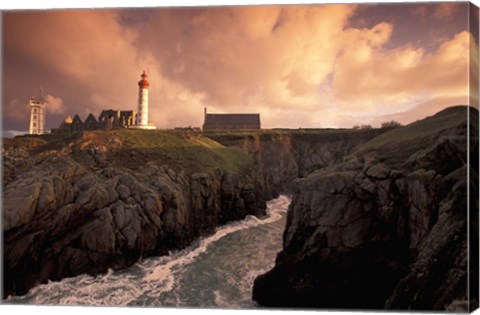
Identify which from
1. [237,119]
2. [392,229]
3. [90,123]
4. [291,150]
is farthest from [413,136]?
[90,123]

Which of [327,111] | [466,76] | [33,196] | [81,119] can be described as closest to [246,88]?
[327,111]

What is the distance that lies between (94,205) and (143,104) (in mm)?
5242

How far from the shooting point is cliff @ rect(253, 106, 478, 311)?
22.8ft

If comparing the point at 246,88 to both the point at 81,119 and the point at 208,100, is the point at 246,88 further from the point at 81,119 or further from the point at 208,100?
the point at 81,119

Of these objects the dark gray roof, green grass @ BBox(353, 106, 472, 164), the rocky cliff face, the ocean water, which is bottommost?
the ocean water

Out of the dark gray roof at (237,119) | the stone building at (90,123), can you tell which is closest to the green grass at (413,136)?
the dark gray roof at (237,119)

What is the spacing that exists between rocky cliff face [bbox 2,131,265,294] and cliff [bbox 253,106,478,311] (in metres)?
6.57

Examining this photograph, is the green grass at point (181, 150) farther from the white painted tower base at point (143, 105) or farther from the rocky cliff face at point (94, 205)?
the white painted tower base at point (143, 105)

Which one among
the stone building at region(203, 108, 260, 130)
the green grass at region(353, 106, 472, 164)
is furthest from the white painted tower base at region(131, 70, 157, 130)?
the green grass at region(353, 106, 472, 164)

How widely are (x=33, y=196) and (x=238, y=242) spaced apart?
32.5ft

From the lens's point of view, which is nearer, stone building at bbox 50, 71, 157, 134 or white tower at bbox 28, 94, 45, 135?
white tower at bbox 28, 94, 45, 135

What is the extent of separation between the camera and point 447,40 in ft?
26.2

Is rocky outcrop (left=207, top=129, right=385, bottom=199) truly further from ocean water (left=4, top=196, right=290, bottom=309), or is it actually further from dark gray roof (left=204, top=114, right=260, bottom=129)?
ocean water (left=4, top=196, right=290, bottom=309)

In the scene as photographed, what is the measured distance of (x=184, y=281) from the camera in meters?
11.7
